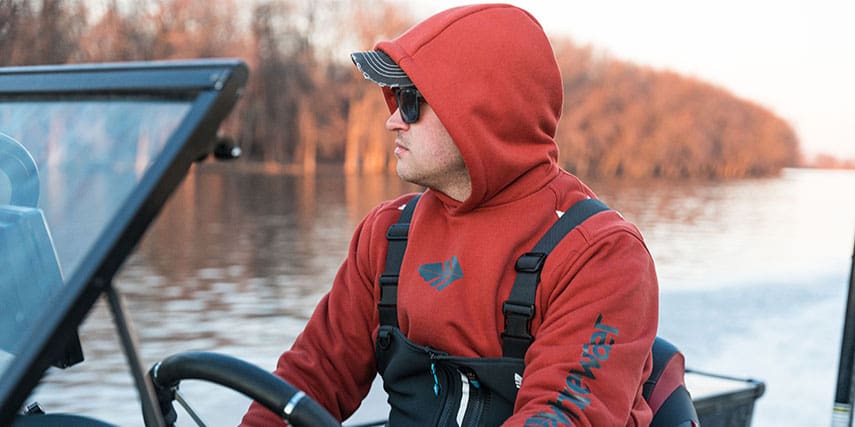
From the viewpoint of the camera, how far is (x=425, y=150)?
1.85 meters

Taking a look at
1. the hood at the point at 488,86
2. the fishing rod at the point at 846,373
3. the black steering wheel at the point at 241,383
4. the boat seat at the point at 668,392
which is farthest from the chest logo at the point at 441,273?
the fishing rod at the point at 846,373

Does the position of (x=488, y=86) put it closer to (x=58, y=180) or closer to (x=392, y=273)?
(x=392, y=273)

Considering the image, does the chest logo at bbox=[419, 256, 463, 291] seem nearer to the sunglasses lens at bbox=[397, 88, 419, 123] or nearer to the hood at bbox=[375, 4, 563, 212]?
the hood at bbox=[375, 4, 563, 212]

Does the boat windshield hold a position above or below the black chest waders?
above

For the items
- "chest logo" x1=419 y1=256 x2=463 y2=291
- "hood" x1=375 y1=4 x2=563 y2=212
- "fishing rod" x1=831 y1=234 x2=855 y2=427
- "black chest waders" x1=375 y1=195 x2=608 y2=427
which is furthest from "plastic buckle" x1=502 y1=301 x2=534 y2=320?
"fishing rod" x1=831 y1=234 x2=855 y2=427

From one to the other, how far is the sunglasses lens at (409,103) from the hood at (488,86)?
46 mm

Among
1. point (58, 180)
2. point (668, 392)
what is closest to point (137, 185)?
point (58, 180)

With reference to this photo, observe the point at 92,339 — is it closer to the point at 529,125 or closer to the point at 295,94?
the point at 529,125

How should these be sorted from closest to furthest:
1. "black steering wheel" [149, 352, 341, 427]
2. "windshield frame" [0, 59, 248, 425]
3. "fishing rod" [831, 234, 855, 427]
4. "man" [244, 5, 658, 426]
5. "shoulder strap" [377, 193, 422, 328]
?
"windshield frame" [0, 59, 248, 425], "black steering wheel" [149, 352, 341, 427], "man" [244, 5, 658, 426], "shoulder strap" [377, 193, 422, 328], "fishing rod" [831, 234, 855, 427]

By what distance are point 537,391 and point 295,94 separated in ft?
111

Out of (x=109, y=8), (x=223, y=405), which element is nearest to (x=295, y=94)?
(x=109, y=8)

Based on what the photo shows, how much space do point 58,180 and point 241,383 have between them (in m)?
0.30

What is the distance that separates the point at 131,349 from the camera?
97cm

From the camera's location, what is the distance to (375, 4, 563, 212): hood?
1.79 meters
